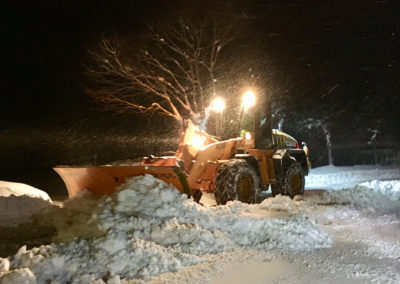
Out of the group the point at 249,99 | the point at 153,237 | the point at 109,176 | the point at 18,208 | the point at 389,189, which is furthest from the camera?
the point at 389,189

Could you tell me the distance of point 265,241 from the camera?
5711 millimetres

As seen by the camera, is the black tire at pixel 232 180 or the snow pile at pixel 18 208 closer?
the snow pile at pixel 18 208

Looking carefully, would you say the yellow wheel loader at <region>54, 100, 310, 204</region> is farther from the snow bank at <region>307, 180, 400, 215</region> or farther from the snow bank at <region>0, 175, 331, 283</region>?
the snow bank at <region>307, 180, 400, 215</region>

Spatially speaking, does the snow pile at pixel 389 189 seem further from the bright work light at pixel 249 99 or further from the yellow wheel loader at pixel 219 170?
the bright work light at pixel 249 99

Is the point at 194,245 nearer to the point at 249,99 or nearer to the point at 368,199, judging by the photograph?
the point at 249,99

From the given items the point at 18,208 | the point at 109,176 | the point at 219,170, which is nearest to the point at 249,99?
the point at 219,170

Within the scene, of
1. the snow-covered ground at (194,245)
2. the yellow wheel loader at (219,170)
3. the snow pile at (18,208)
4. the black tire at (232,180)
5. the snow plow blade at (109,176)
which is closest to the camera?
the snow-covered ground at (194,245)

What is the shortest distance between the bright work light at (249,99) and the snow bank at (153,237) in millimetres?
3671

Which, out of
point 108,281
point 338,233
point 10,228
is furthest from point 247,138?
point 108,281

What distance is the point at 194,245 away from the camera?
533 cm

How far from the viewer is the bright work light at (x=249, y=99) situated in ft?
34.1

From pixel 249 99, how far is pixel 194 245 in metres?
5.95

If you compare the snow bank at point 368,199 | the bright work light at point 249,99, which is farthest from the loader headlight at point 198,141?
the snow bank at point 368,199

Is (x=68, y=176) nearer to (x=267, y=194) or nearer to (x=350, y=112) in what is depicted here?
(x=267, y=194)
